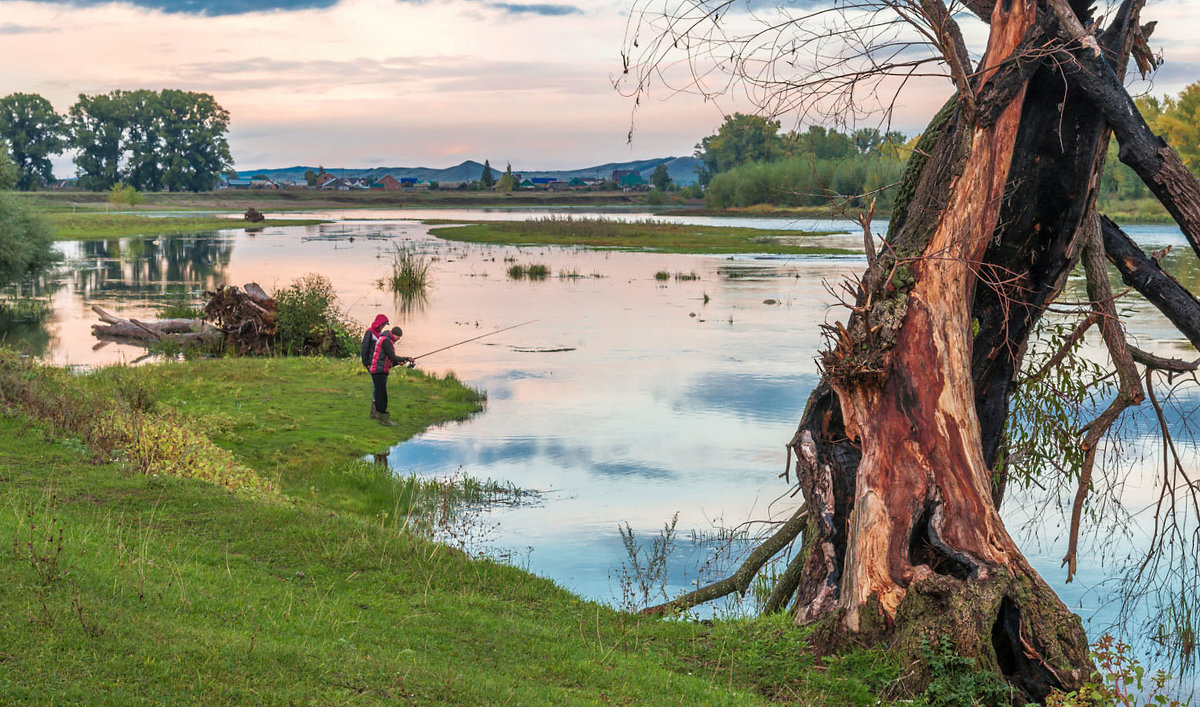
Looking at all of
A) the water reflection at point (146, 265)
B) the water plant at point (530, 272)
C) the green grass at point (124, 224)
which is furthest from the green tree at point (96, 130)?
the water plant at point (530, 272)

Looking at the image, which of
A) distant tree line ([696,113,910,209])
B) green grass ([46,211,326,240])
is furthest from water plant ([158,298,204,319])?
green grass ([46,211,326,240])

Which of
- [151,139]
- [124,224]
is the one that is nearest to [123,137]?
[151,139]

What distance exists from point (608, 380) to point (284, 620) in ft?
67.1

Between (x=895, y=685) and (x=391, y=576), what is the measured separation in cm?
485

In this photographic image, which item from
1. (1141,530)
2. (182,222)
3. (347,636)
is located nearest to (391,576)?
(347,636)

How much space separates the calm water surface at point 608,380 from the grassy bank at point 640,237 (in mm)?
13220

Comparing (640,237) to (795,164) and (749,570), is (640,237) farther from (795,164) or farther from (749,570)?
(749,570)

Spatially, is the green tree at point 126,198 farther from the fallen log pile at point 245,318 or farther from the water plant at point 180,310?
the fallen log pile at point 245,318

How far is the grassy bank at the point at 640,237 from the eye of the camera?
77938 mm

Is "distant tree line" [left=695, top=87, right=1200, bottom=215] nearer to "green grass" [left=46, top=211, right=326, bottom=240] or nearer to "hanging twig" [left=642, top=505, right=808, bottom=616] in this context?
"hanging twig" [left=642, top=505, right=808, bottom=616]

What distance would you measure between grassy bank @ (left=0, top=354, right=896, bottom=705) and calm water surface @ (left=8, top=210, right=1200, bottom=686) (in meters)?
3.50

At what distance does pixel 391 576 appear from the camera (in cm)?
1010

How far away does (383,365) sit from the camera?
21.1 metres

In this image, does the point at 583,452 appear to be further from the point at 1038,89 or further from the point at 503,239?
the point at 503,239
